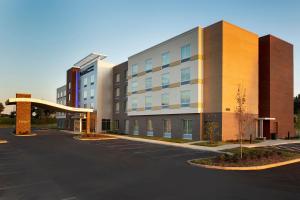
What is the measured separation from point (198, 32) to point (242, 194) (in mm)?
25753

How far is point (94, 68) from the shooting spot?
51.7 meters

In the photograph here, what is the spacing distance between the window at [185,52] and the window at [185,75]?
1.40 m

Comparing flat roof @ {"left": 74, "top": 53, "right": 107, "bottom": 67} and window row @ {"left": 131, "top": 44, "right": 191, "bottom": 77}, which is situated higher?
flat roof @ {"left": 74, "top": 53, "right": 107, "bottom": 67}

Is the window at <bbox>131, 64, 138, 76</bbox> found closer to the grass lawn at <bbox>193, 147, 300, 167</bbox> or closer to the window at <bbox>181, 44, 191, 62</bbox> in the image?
the window at <bbox>181, 44, 191, 62</bbox>

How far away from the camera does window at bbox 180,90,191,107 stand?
32281 millimetres

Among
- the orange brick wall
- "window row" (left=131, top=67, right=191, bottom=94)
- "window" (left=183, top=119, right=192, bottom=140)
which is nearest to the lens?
"window" (left=183, top=119, right=192, bottom=140)

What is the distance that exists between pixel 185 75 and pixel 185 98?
3030 mm

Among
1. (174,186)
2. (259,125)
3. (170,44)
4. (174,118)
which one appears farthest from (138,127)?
(174,186)

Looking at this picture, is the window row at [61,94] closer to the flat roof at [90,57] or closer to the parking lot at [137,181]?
the flat roof at [90,57]

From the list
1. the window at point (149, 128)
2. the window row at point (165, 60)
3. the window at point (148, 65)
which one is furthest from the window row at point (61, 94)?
the window at point (149, 128)

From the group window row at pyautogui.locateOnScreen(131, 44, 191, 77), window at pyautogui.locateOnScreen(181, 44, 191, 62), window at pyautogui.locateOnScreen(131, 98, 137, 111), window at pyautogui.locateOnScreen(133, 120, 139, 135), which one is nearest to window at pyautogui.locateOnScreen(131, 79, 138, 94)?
A: window row at pyautogui.locateOnScreen(131, 44, 191, 77)

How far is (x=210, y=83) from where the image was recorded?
100 ft

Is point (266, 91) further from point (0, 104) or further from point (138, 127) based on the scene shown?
point (0, 104)

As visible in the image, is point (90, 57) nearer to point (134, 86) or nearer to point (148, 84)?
point (134, 86)
